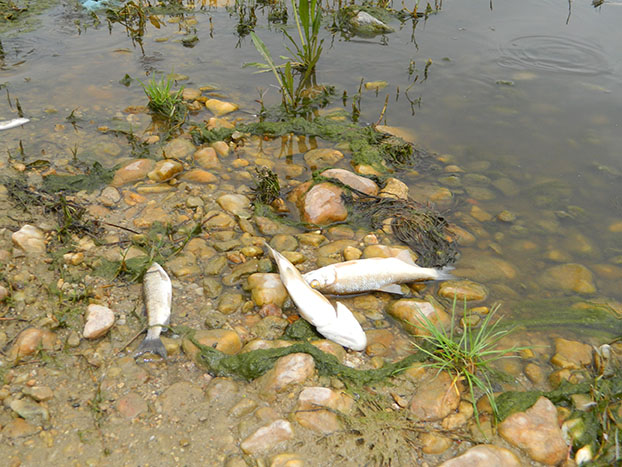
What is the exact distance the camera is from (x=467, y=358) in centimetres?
329

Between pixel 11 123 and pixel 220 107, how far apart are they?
2.50 meters

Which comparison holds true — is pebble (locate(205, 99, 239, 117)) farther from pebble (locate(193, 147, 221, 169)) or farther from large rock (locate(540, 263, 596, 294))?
large rock (locate(540, 263, 596, 294))

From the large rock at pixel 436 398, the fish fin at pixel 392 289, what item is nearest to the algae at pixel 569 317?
the fish fin at pixel 392 289

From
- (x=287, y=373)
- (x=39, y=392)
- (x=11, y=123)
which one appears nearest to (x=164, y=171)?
(x=11, y=123)

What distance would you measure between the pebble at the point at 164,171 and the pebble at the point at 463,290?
302 centimetres

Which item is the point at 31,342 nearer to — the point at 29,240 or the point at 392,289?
the point at 29,240

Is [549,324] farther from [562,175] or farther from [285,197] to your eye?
[285,197]

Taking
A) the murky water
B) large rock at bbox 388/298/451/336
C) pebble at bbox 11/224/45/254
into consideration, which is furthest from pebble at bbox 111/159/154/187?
large rock at bbox 388/298/451/336

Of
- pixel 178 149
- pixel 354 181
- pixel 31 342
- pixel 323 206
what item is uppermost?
pixel 178 149

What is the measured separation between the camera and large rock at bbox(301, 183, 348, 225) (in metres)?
4.78

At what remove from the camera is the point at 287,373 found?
317 cm

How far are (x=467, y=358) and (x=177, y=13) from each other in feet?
27.6

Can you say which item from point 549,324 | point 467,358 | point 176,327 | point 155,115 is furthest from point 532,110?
point 176,327

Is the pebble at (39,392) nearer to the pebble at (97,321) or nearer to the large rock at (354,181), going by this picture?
the pebble at (97,321)
